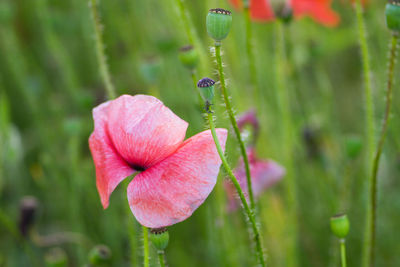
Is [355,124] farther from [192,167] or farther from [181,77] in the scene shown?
[192,167]

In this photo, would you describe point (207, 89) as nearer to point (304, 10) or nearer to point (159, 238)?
point (159, 238)

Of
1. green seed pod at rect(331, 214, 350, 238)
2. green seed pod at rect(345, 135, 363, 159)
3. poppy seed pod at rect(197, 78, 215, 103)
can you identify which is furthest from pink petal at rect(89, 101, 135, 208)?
green seed pod at rect(345, 135, 363, 159)

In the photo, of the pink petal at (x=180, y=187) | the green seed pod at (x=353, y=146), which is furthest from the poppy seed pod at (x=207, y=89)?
the green seed pod at (x=353, y=146)

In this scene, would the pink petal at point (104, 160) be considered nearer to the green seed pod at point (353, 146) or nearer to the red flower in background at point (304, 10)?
the green seed pod at point (353, 146)

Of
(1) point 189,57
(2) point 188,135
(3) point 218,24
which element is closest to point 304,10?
(2) point 188,135

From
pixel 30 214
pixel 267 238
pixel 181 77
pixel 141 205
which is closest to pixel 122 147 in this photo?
pixel 141 205
